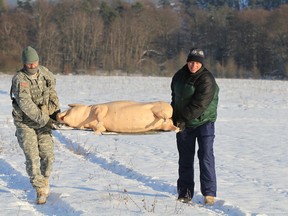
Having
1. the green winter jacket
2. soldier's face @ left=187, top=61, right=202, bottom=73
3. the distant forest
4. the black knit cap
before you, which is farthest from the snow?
the distant forest

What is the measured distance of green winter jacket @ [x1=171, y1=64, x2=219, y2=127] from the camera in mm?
6039

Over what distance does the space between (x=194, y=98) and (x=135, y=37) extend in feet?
220

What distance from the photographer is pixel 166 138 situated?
12516mm

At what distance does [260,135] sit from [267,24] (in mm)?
61368

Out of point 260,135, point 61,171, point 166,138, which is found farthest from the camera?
point 260,135

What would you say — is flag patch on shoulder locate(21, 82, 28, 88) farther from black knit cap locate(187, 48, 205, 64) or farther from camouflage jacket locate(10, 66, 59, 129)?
black knit cap locate(187, 48, 205, 64)

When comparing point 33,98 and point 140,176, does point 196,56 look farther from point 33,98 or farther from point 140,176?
point 140,176

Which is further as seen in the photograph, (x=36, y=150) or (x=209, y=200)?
(x=36, y=150)

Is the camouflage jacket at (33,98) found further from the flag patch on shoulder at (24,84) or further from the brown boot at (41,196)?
the brown boot at (41,196)

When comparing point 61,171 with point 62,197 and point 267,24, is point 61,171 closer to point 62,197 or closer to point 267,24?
point 62,197

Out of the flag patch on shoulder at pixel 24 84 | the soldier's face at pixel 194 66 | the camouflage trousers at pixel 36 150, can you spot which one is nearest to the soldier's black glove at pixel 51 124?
the camouflage trousers at pixel 36 150

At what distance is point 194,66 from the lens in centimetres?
614

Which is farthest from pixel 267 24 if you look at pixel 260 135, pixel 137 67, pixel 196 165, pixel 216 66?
pixel 196 165

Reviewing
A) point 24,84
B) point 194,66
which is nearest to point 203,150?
point 194,66
